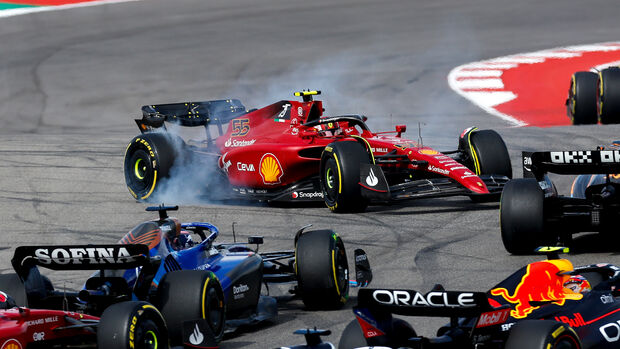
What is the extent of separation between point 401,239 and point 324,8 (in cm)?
2567

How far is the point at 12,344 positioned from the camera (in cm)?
770

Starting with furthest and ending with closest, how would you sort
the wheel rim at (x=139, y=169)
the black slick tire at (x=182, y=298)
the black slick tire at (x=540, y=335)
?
the wheel rim at (x=139, y=169) → the black slick tire at (x=182, y=298) → the black slick tire at (x=540, y=335)

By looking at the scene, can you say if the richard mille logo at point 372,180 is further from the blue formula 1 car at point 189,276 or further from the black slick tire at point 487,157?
the blue formula 1 car at point 189,276

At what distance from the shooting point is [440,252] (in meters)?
12.8

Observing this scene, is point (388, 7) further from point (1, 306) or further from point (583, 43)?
point (1, 306)

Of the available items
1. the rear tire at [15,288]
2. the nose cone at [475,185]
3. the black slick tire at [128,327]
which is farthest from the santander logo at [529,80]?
the black slick tire at [128,327]

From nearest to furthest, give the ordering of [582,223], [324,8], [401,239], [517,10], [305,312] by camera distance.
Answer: [305,312], [582,223], [401,239], [517,10], [324,8]

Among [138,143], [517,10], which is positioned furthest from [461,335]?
[517,10]

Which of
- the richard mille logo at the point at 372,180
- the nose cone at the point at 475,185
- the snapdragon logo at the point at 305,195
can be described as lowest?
the snapdragon logo at the point at 305,195

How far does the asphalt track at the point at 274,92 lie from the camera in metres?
13.3

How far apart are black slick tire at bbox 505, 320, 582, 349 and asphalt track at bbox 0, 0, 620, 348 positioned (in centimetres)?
252

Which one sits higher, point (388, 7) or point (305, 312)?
point (388, 7)

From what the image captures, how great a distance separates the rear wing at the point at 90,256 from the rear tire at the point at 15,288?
0.21 metres

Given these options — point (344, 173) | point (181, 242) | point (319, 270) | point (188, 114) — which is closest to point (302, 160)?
point (344, 173)
